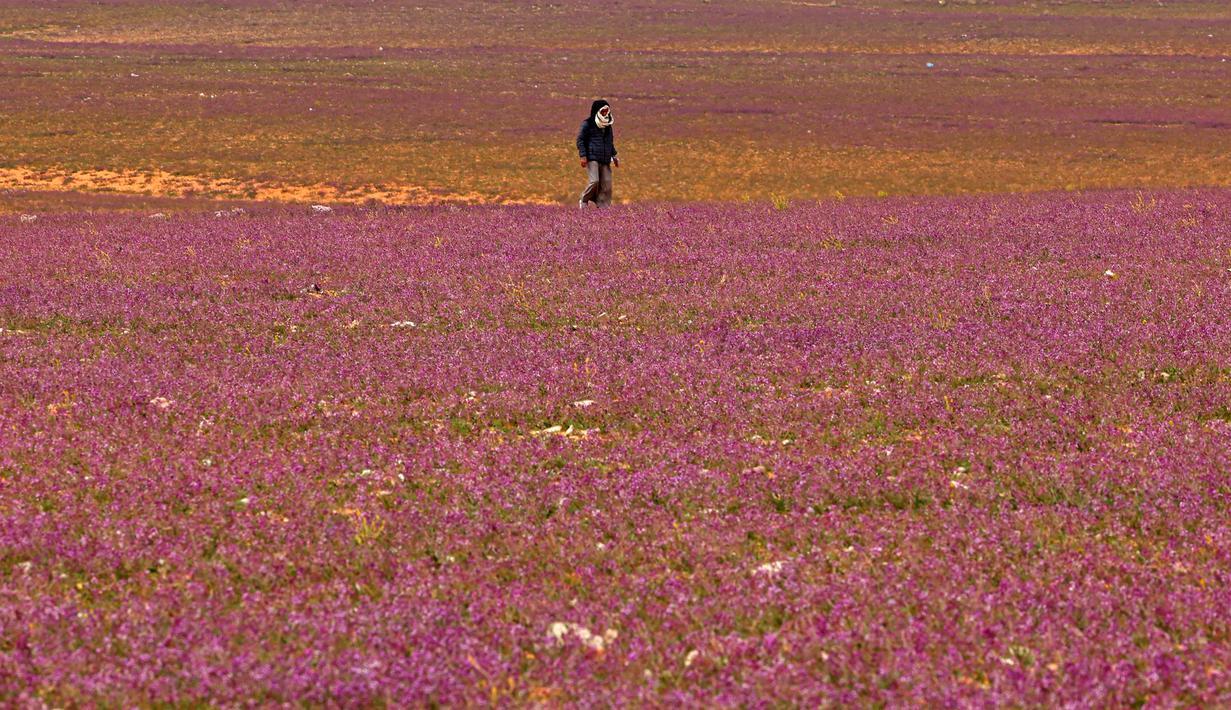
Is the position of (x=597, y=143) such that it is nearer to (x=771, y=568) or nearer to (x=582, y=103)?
(x=771, y=568)

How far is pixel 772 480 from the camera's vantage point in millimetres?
8039

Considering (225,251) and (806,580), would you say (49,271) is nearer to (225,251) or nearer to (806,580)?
(225,251)

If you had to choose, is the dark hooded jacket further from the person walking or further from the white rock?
the white rock

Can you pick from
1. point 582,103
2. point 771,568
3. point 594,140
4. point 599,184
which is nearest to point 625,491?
point 771,568

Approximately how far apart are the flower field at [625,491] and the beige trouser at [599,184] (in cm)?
1031

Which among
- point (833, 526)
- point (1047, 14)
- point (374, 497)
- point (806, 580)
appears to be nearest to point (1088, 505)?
point (833, 526)

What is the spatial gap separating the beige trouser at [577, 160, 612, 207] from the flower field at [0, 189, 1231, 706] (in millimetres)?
10314

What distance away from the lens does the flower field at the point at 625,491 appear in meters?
5.61

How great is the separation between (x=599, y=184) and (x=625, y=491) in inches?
748

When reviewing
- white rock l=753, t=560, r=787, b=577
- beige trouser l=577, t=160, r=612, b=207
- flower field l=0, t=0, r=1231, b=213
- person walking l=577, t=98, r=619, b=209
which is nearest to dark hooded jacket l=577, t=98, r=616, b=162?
person walking l=577, t=98, r=619, b=209

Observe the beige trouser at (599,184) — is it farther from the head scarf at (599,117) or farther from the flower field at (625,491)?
the flower field at (625,491)

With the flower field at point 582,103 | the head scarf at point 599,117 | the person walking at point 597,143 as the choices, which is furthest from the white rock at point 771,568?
the flower field at point 582,103

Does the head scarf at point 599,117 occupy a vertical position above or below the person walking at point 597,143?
above

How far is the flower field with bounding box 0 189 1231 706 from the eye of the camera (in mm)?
5605
